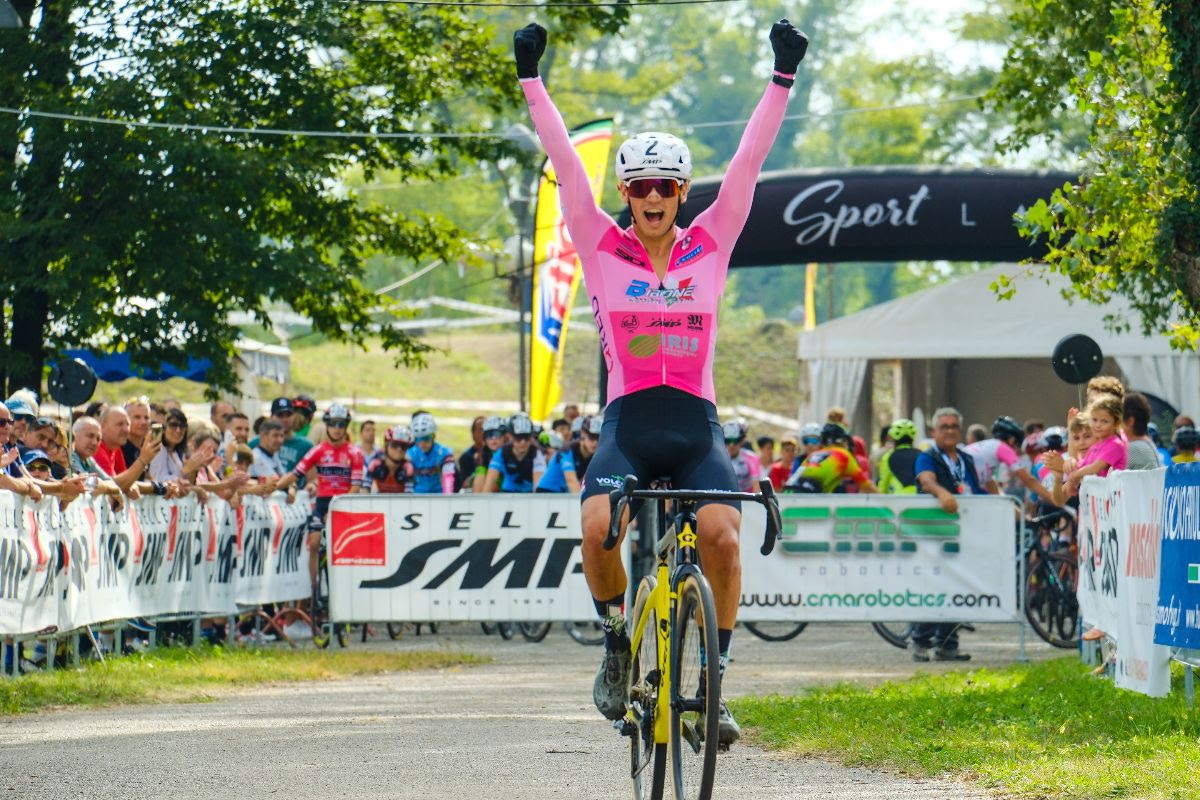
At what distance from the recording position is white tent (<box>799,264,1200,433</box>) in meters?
26.5

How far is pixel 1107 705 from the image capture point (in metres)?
10.6

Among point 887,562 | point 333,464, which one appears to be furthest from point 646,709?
point 333,464

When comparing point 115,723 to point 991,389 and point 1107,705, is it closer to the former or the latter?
point 1107,705

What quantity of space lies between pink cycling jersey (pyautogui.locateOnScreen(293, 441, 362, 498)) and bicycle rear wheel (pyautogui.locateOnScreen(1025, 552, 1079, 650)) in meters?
6.23

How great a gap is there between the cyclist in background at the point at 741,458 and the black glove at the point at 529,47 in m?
12.7

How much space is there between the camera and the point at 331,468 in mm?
18562

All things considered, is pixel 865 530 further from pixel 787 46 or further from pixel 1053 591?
pixel 787 46

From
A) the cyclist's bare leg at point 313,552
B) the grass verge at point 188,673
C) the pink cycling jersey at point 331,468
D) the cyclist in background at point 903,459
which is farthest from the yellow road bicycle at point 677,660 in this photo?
the pink cycling jersey at point 331,468

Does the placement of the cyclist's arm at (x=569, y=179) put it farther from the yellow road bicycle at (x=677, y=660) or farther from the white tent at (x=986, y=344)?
the white tent at (x=986, y=344)

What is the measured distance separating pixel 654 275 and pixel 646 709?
150 cm

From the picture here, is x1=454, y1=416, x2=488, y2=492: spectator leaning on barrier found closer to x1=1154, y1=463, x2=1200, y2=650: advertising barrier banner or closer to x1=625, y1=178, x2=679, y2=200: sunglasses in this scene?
x1=1154, y1=463, x2=1200, y2=650: advertising barrier banner

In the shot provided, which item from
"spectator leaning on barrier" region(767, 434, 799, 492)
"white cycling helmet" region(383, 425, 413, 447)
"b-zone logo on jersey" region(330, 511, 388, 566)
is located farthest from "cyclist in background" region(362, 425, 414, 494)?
"spectator leaning on barrier" region(767, 434, 799, 492)

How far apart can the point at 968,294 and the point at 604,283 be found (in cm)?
2206

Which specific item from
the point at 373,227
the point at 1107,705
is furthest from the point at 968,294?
the point at 1107,705
